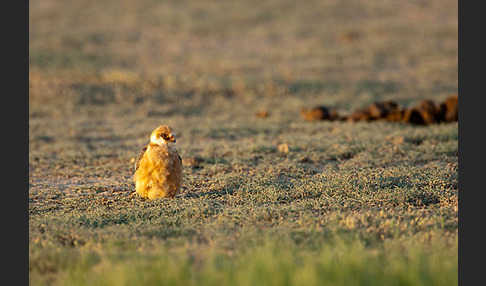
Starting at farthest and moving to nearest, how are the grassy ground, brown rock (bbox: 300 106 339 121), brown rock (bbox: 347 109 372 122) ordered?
brown rock (bbox: 300 106 339 121)
brown rock (bbox: 347 109 372 122)
the grassy ground

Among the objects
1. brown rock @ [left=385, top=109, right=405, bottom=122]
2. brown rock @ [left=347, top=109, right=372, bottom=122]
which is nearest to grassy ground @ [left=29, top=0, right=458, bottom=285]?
brown rock @ [left=385, top=109, right=405, bottom=122]

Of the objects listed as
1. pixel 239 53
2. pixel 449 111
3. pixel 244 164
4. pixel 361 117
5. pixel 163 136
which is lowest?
pixel 244 164

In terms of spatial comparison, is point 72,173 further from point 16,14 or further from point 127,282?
point 127,282

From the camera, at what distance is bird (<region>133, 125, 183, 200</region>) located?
24.6 feet

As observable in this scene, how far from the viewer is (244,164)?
33.3 ft

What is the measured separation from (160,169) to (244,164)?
A: 2855mm

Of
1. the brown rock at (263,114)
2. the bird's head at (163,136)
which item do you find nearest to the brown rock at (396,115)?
the brown rock at (263,114)

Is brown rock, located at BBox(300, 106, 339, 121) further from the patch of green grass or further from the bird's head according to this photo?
the patch of green grass

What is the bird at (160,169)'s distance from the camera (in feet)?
24.6

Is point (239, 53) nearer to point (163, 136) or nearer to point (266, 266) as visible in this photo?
point (163, 136)

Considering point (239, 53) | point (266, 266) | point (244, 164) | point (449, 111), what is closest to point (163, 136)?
point (244, 164)

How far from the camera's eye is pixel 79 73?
2391 centimetres

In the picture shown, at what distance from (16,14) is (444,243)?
6128 millimetres

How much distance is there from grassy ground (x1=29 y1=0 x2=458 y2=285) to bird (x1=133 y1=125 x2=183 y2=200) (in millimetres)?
364
